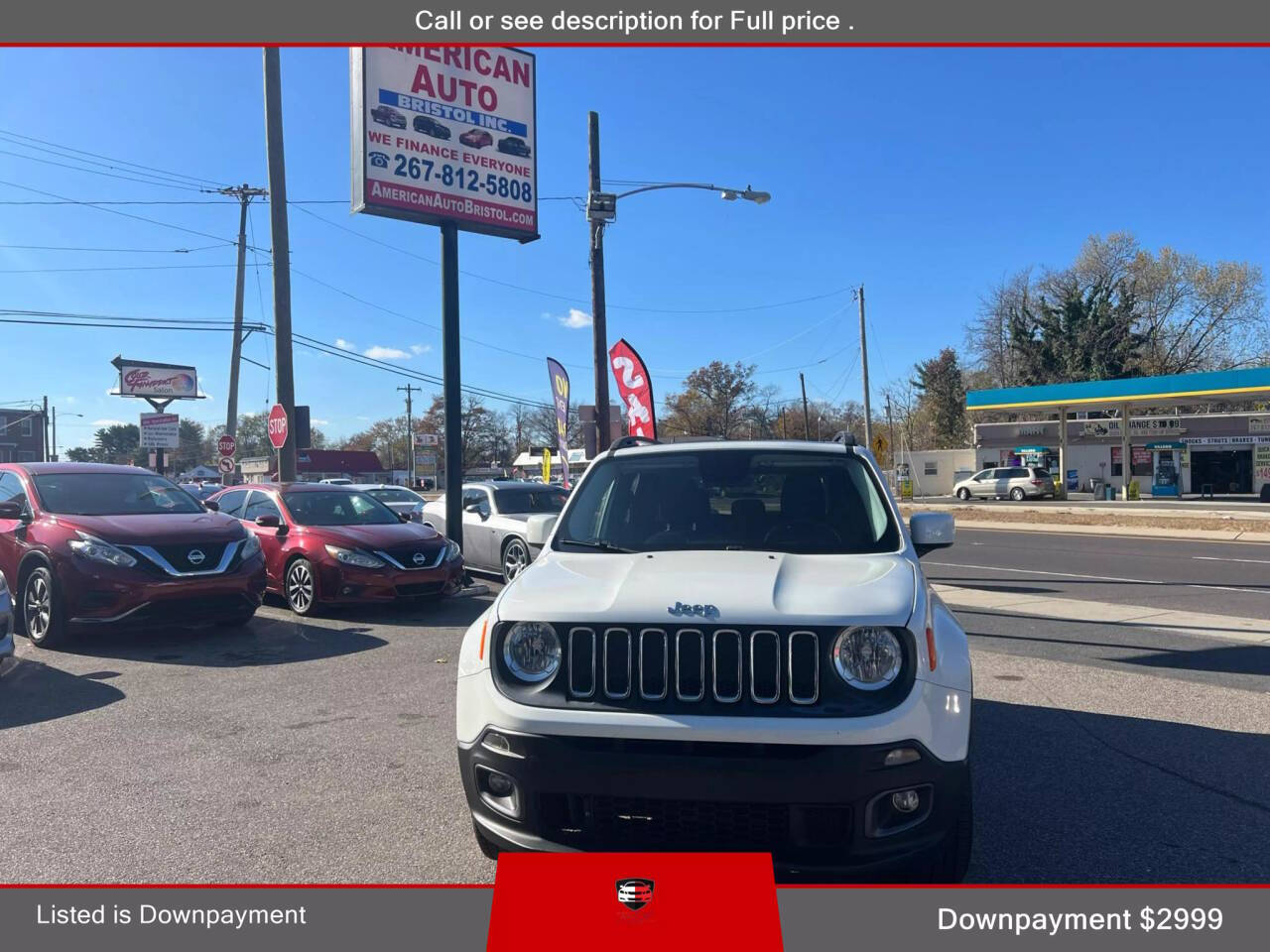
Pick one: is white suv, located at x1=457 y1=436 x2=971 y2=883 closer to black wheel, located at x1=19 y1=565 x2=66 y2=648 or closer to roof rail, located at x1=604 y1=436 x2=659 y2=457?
roof rail, located at x1=604 y1=436 x2=659 y2=457

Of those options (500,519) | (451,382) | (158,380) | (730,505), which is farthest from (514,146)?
(158,380)

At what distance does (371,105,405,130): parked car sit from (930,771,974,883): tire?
12899mm

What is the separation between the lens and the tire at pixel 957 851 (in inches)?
127

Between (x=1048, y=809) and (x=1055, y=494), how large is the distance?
44.9 metres

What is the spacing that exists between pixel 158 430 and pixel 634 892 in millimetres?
29285

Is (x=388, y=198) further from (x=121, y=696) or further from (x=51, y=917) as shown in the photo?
(x=51, y=917)

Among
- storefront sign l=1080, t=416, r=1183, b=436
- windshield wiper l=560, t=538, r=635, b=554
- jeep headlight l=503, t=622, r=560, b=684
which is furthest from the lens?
storefront sign l=1080, t=416, r=1183, b=436

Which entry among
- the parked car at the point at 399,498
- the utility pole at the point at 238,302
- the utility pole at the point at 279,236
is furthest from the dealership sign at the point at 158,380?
the utility pole at the point at 279,236

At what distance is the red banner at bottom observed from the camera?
2.87 m

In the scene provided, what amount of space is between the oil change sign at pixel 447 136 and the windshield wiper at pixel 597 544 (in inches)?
409

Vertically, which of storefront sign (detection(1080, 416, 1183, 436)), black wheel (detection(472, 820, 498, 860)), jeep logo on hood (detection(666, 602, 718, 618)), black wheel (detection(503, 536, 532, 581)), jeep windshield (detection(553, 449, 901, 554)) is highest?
storefront sign (detection(1080, 416, 1183, 436))

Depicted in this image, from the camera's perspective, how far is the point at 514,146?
14789mm

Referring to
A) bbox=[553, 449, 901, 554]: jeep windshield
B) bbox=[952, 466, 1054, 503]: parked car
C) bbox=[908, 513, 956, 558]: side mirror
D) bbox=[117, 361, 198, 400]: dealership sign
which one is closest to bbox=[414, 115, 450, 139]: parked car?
bbox=[553, 449, 901, 554]: jeep windshield

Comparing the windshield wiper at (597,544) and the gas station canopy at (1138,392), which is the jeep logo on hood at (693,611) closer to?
the windshield wiper at (597,544)
